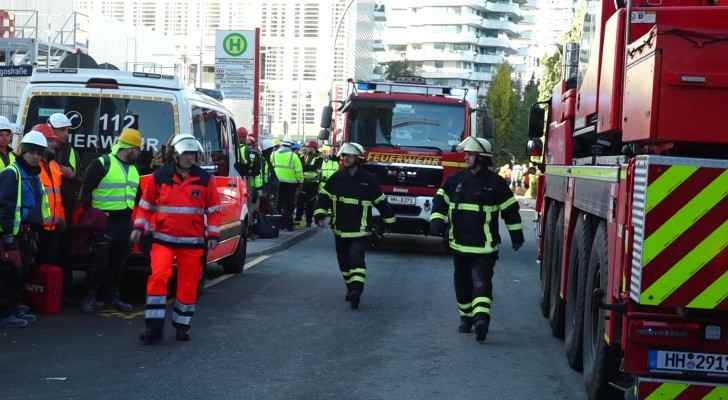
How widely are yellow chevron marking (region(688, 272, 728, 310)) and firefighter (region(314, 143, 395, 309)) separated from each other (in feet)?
22.8

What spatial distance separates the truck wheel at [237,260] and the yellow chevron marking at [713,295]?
9517 millimetres

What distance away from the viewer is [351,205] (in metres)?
13.2

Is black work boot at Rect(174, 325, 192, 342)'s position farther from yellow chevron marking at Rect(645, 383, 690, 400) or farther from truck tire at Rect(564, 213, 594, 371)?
yellow chevron marking at Rect(645, 383, 690, 400)

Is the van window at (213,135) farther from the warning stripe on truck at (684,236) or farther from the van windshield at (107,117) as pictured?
the warning stripe on truck at (684,236)

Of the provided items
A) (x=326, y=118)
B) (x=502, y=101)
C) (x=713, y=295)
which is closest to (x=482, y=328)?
(x=713, y=295)

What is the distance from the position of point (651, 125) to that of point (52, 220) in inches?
253

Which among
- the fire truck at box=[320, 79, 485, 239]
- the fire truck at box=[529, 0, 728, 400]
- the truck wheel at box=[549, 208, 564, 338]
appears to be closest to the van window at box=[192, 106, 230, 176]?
the truck wheel at box=[549, 208, 564, 338]

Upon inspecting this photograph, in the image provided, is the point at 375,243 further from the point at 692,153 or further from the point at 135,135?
the point at 692,153

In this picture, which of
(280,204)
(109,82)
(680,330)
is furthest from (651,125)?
(280,204)

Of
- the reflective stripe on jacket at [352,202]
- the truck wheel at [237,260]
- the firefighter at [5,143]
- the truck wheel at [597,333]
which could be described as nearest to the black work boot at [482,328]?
the truck wheel at [597,333]

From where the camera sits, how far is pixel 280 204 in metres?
24.3

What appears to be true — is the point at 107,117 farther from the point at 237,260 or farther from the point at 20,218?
the point at 237,260

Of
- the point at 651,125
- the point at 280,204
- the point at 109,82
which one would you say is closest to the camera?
the point at 651,125

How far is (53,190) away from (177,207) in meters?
1.67
